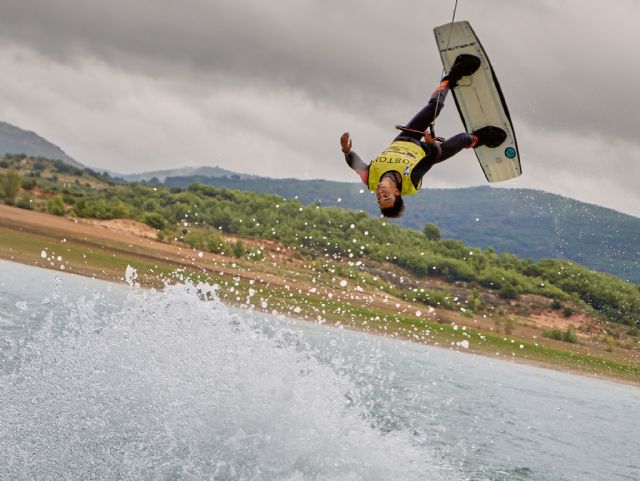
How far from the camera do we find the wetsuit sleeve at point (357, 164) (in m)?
8.88

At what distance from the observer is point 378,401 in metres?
15.1

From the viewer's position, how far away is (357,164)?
8961 mm

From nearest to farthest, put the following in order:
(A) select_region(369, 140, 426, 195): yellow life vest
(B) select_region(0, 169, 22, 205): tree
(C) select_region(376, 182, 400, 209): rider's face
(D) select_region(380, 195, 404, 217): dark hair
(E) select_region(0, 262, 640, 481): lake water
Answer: (E) select_region(0, 262, 640, 481): lake water, (C) select_region(376, 182, 400, 209): rider's face, (D) select_region(380, 195, 404, 217): dark hair, (A) select_region(369, 140, 426, 195): yellow life vest, (B) select_region(0, 169, 22, 205): tree

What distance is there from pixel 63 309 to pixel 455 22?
12.9m

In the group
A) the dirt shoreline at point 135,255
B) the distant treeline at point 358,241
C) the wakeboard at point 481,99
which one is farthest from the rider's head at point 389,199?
the distant treeline at point 358,241

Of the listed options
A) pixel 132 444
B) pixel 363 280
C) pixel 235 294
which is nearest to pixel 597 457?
pixel 132 444

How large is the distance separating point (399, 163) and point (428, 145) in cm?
50

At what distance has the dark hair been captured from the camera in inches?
324

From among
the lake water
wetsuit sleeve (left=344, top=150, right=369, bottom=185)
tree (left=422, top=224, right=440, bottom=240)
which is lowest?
the lake water

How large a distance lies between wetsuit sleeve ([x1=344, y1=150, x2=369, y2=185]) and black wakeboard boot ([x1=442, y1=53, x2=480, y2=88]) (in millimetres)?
2450

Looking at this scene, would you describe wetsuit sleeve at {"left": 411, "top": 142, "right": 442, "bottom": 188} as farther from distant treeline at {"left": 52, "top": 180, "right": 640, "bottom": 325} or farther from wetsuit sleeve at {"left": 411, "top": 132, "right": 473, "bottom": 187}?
distant treeline at {"left": 52, "top": 180, "right": 640, "bottom": 325}

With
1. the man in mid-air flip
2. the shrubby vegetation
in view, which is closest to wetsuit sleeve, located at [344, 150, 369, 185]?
the man in mid-air flip

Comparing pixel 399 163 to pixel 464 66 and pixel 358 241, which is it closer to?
pixel 464 66

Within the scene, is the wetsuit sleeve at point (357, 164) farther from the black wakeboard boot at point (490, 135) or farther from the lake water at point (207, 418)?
the lake water at point (207, 418)
